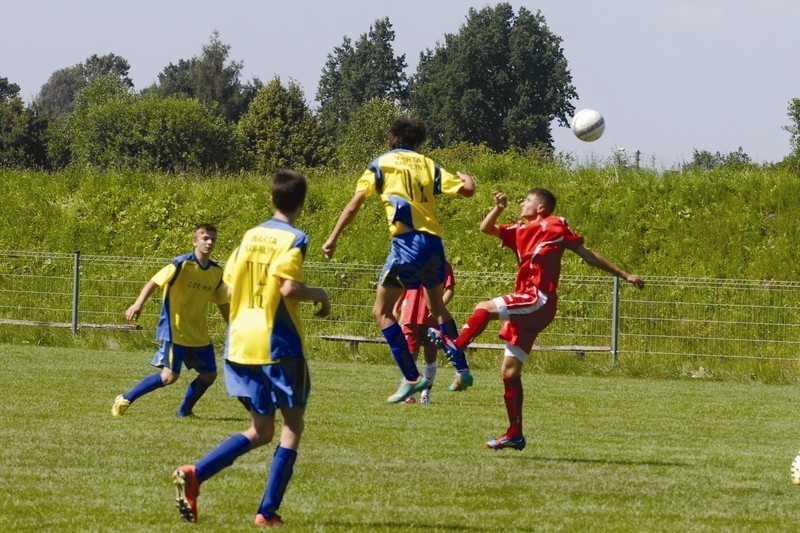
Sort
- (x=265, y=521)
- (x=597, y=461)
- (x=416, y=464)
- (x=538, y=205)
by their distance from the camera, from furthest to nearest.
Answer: (x=538, y=205), (x=597, y=461), (x=416, y=464), (x=265, y=521)

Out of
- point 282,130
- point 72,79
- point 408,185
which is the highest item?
point 72,79

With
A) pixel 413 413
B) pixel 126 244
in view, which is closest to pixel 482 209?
pixel 126 244

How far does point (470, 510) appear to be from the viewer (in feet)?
21.5

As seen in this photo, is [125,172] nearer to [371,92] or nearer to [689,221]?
[689,221]

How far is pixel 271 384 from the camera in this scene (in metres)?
5.86

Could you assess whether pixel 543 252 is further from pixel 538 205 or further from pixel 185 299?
pixel 185 299

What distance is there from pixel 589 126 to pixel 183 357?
10.0 meters

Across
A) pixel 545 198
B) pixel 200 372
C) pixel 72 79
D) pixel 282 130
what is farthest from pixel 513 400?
pixel 72 79

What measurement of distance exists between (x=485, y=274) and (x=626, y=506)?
14561 millimetres

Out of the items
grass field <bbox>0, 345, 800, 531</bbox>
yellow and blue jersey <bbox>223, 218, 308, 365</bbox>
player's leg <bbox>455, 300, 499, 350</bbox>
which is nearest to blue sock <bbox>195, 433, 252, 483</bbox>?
grass field <bbox>0, 345, 800, 531</bbox>

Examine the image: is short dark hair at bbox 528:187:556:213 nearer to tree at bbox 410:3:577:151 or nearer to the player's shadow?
the player's shadow

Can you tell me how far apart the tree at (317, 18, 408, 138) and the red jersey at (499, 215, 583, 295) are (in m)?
93.3

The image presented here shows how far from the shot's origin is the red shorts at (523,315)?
8.94 metres

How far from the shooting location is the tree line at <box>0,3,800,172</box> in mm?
60469
